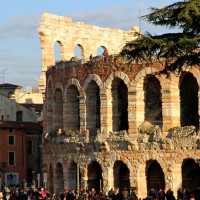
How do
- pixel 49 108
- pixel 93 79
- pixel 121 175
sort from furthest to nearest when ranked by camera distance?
1. pixel 49 108
2. pixel 93 79
3. pixel 121 175

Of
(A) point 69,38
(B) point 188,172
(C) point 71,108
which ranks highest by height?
(A) point 69,38

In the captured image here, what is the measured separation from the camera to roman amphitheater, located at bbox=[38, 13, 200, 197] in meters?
48.5

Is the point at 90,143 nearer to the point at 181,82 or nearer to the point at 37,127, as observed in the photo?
the point at 181,82

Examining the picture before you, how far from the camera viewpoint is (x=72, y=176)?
5600cm

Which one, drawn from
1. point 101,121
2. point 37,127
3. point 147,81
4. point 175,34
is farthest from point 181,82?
point 37,127

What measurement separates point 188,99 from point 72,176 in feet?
35.4

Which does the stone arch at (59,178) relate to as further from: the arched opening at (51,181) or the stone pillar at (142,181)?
the stone pillar at (142,181)

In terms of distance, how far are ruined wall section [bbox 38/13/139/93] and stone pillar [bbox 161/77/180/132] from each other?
44.0 feet

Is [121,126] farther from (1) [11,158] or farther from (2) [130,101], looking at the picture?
(1) [11,158]

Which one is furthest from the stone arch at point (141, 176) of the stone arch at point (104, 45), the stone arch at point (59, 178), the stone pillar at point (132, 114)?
the stone arch at point (104, 45)

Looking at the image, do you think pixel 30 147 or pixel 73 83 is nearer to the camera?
pixel 73 83

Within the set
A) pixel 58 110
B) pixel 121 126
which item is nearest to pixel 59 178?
pixel 58 110

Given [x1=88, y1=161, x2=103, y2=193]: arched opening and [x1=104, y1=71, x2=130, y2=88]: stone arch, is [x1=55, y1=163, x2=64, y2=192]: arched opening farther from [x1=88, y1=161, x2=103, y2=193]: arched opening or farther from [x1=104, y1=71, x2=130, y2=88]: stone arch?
A: [x1=104, y1=71, x2=130, y2=88]: stone arch

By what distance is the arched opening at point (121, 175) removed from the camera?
51.9m
